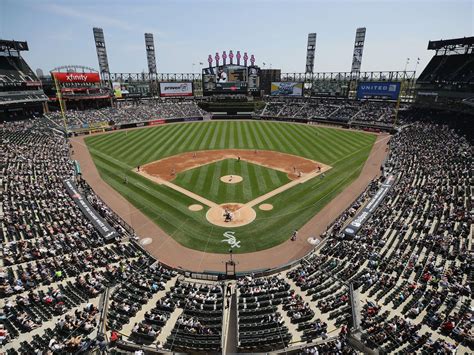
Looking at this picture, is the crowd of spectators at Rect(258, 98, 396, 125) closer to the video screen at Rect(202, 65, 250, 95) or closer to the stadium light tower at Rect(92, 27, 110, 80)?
the video screen at Rect(202, 65, 250, 95)

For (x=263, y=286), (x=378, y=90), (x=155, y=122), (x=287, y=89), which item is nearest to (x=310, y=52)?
(x=287, y=89)

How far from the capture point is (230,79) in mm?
82938

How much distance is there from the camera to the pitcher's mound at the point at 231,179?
3631 cm

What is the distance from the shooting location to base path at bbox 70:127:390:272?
21781 mm

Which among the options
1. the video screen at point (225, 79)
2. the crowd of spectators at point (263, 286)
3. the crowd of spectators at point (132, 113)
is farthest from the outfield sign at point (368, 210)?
the crowd of spectators at point (132, 113)

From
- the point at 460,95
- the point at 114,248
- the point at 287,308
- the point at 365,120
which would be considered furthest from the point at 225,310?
the point at 365,120

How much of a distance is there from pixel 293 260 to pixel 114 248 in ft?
46.4

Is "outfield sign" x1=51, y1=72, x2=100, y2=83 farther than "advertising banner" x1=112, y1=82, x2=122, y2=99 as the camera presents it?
No

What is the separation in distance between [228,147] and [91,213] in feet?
99.9

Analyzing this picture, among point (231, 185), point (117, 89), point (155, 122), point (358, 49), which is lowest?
point (231, 185)

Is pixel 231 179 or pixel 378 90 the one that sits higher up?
pixel 378 90

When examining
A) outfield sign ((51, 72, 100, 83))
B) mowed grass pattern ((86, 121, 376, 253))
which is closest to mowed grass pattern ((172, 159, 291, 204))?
mowed grass pattern ((86, 121, 376, 253))

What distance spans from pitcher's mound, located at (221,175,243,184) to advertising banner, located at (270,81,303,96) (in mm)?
61802

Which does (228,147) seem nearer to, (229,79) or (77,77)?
(229,79)
